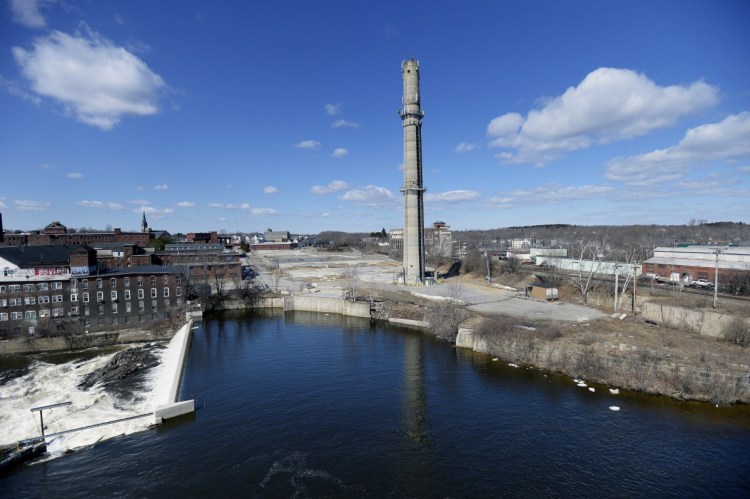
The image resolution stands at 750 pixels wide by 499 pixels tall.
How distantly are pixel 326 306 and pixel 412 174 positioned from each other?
2529cm

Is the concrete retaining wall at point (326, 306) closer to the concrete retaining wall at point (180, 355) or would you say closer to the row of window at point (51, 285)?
the concrete retaining wall at point (180, 355)

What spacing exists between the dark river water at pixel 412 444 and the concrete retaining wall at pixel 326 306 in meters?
19.3

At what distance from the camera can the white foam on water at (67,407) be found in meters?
21.6

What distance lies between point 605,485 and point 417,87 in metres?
57.7

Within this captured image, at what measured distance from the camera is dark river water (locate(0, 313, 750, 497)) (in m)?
17.1

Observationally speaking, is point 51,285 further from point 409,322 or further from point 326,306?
point 409,322

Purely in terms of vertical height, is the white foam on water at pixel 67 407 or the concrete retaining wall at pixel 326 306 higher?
the concrete retaining wall at pixel 326 306

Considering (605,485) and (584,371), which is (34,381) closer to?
(605,485)

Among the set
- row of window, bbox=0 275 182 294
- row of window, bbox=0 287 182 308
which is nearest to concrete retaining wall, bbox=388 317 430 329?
row of window, bbox=0 287 182 308

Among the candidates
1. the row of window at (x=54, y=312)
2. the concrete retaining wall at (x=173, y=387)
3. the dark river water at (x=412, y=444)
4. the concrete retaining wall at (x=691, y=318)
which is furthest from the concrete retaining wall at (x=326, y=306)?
the concrete retaining wall at (x=691, y=318)

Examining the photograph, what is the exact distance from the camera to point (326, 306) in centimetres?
5284

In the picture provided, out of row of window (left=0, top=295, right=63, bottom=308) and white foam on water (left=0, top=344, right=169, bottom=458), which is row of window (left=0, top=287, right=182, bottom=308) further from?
white foam on water (left=0, top=344, right=169, bottom=458)

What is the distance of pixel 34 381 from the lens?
98.0 feet

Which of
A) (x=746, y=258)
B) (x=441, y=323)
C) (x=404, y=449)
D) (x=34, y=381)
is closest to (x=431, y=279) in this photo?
(x=441, y=323)
